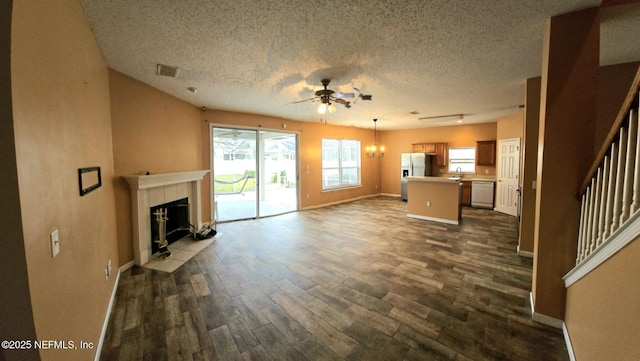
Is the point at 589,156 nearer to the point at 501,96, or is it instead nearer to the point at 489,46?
the point at 489,46

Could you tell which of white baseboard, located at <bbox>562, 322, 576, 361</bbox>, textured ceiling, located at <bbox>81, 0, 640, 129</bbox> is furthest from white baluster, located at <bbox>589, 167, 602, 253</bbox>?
textured ceiling, located at <bbox>81, 0, 640, 129</bbox>

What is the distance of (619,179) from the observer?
1402 mm

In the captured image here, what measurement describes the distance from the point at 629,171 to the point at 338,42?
235cm

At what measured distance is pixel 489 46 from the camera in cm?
248

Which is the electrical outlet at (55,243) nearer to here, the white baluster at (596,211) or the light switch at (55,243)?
the light switch at (55,243)

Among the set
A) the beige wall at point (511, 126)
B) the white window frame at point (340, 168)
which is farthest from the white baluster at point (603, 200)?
the white window frame at point (340, 168)

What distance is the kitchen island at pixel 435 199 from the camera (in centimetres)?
526

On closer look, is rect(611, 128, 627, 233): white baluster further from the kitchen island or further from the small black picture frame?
the kitchen island

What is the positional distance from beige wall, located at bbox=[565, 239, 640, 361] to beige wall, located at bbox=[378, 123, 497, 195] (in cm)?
680

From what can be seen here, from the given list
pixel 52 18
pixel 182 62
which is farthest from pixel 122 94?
pixel 52 18

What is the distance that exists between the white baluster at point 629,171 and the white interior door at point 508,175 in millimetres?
5411

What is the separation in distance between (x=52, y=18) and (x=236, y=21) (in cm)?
117

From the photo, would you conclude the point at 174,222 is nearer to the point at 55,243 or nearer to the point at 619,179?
the point at 55,243

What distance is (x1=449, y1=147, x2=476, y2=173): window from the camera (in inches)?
305
